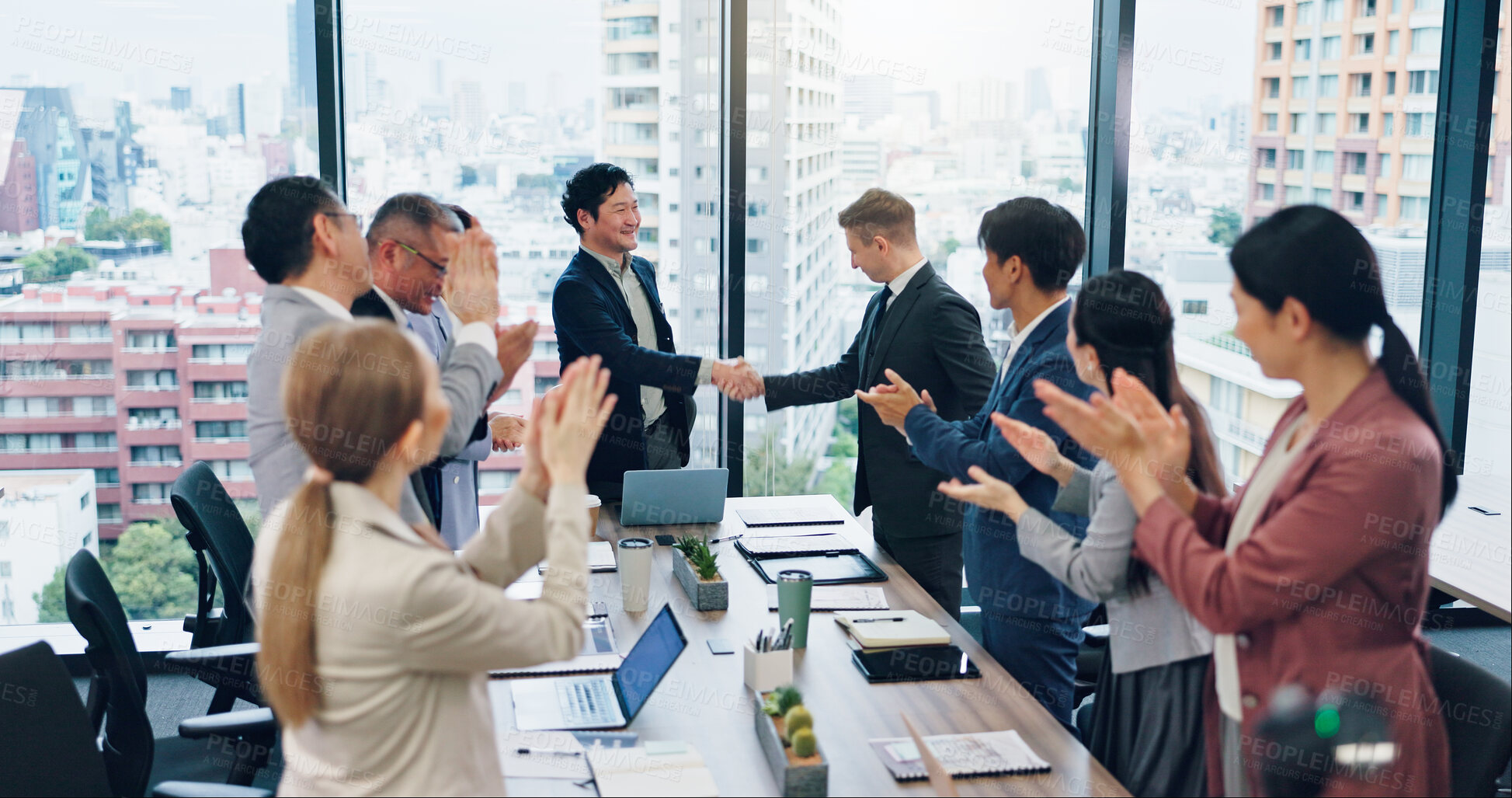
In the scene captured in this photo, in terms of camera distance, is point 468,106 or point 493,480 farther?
point 493,480

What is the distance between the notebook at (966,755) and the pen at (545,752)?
500 millimetres

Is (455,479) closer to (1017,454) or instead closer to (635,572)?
(635,572)

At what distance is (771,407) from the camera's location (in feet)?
13.1

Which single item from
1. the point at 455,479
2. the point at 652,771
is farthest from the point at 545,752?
the point at 455,479

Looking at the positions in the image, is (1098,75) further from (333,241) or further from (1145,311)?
(333,241)

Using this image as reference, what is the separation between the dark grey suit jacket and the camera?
3273 millimetres

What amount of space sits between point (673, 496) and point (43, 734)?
1592 millimetres

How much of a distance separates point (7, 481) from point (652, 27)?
9.50 feet

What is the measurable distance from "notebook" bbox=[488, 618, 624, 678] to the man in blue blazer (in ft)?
3.02

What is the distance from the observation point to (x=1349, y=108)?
14.6ft

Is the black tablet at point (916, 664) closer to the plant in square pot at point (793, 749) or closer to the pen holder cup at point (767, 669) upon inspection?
the pen holder cup at point (767, 669)

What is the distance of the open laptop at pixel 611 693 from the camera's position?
1.99 m

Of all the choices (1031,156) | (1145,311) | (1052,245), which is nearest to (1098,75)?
(1031,156)

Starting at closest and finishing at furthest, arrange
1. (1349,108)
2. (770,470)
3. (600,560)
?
(600,560) < (1349,108) < (770,470)
